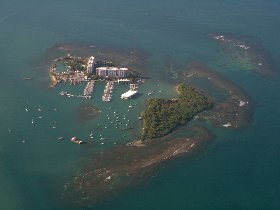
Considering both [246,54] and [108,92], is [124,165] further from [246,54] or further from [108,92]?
[246,54]

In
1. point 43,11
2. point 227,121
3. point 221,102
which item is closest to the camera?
point 227,121

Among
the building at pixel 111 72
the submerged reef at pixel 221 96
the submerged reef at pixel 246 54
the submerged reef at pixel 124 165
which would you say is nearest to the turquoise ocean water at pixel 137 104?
the submerged reef at pixel 124 165

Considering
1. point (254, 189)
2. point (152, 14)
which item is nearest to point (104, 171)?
point (254, 189)

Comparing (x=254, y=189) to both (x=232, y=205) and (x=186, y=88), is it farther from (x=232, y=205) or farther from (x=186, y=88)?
(x=186, y=88)

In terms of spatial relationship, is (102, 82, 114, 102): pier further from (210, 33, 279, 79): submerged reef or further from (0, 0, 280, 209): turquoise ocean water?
(210, 33, 279, 79): submerged reef

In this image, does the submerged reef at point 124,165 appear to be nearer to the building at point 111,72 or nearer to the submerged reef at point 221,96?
the submerged reef at point 221,96

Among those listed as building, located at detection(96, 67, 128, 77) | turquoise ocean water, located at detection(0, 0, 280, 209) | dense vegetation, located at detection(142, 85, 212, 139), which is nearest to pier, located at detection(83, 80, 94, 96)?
turquoise ocean water, located at detection(0, 0, 280, 209)

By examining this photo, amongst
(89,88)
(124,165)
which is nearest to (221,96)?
(89,88)
